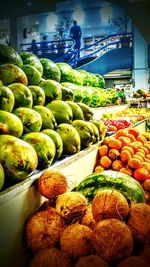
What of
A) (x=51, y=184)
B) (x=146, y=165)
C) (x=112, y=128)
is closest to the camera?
(x=51, y=184)

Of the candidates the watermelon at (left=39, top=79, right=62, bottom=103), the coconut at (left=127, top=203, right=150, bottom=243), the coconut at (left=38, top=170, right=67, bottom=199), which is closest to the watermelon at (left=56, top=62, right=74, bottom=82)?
the watermelon at (left=39, top=79, right=62, bottom=103)

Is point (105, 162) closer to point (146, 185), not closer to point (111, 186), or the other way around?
point (146, 185)

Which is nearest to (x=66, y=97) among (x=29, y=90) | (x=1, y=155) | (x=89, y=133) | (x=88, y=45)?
(x=89, y=133)

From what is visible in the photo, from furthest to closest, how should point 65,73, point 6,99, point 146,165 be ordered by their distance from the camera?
point 65,73 < point 146,165 < point 6,99

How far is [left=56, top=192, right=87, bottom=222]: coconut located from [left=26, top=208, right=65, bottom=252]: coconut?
0.06 m

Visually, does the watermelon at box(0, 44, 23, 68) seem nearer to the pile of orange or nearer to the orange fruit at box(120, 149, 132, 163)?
the pile of orange

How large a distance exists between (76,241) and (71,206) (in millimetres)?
188

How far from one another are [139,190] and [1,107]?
3.64 feet

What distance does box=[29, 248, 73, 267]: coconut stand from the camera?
1490mm

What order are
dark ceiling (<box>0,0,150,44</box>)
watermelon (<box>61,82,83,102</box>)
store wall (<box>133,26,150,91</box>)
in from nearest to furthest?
watermelon (<box>61,82,83,102</box>) → dark ceiling (<box>0,0,150,44</box>) → store wall (<box>133,26,150,91</box>)

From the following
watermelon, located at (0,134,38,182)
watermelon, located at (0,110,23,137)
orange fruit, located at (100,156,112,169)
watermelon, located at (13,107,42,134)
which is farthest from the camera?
orange fruit, located at (100,156,112,169)

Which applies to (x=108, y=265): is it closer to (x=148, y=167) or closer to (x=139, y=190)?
(x=139, y=190)

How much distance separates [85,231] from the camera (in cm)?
160

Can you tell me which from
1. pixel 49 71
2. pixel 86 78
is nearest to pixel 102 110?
pixel 86 78
